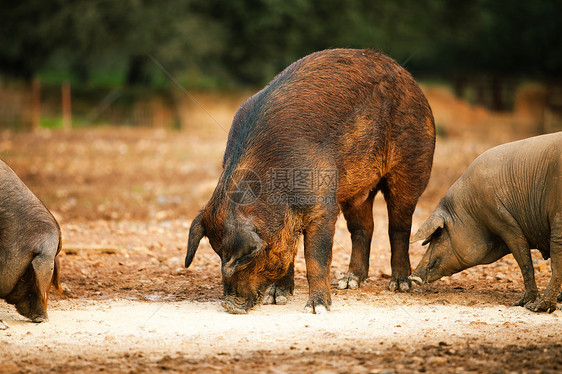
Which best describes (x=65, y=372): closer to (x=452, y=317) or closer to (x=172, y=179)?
(x=452, y=317)

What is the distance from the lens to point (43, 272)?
622 centimetres

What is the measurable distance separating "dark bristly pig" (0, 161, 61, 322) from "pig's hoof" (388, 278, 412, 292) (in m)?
3.43

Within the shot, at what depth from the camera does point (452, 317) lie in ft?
21.4

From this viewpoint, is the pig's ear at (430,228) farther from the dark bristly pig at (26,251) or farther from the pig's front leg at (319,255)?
the dark bristly pig at (26,251)

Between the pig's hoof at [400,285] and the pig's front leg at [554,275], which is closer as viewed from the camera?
the pig's front leg at [554,275]

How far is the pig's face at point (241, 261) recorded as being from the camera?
6281 mm

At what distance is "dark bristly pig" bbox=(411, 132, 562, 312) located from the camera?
671 centimetres

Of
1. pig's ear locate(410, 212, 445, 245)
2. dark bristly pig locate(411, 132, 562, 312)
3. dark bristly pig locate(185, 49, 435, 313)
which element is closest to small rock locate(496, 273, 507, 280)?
dark bristly pig locate(411, 132, 562, 312)

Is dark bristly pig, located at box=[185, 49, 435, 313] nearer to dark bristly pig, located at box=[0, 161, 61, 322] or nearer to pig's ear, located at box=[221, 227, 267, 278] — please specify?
pig's ear, located at box=[221, 227, 267, 278]

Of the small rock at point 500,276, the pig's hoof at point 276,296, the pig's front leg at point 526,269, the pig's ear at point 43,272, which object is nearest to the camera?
the pig's ear at point 43,272

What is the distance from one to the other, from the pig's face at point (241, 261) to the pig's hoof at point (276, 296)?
1.56 feet

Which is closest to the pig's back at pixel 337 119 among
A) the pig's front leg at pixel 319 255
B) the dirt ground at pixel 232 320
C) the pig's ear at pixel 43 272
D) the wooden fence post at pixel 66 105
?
the pig's front leg at pixel 319 255

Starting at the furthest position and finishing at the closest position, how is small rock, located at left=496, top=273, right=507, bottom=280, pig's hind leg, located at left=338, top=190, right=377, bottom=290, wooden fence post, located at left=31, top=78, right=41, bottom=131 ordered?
wooden fence post, located at left=31, top=78, right=41, bottom=131 < small rock, located at left=496, top=273, right=507, bottom=280 < pig's hind leg, located at left=338, top=190, right=377, bottom=290

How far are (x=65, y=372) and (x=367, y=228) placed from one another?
407 cm
